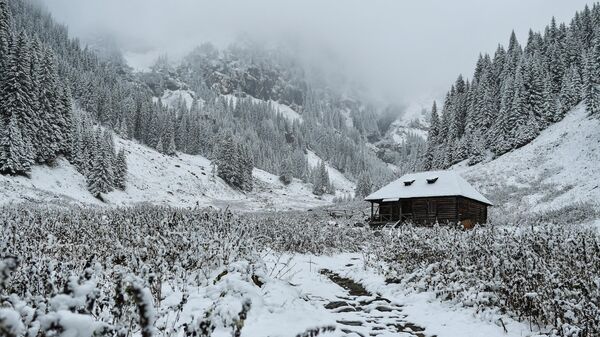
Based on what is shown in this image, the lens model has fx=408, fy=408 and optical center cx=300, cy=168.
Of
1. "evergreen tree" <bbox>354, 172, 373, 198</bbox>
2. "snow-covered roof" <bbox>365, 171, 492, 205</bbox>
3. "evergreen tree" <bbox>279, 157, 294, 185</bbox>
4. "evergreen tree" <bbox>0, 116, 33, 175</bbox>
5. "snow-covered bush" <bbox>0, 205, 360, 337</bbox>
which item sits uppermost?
"evergreen tree" <bbox>279, 157, 294, 185</bbox>

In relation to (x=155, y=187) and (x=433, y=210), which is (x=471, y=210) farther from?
(x=155, y=187)

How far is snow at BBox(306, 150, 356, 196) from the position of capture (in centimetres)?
14235

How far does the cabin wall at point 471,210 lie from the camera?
3388 cm

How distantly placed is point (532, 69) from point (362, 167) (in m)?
125

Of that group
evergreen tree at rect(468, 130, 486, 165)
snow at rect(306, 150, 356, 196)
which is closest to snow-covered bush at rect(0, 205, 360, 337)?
evergreen tree at rect(468, 130, 486, 165)

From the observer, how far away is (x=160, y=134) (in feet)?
316

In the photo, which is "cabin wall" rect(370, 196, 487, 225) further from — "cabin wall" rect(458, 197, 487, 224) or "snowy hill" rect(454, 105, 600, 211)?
"snowy hill" rect(454, 105, 600, 211)

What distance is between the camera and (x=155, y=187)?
65438 mm

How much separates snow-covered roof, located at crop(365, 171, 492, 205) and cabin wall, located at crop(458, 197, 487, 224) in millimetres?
994

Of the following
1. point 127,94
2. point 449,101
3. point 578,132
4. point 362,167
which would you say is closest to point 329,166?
point 362,167

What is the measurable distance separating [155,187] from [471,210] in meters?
48.4

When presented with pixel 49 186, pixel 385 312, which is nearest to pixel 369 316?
pixel 385 312

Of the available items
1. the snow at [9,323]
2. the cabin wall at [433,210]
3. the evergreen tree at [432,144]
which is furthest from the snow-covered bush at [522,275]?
the evergreen tree at [432,144]

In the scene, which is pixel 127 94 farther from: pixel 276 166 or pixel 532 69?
pixel 532 69
